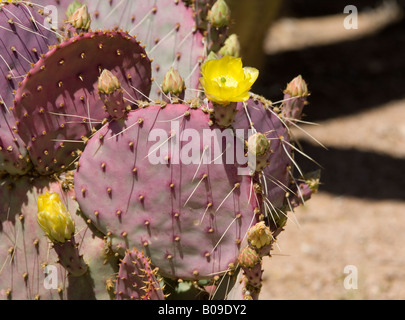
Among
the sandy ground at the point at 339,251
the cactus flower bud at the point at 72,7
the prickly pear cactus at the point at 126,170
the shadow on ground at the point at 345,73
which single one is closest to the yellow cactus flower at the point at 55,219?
the prickly pear cactus at the point at 126,170

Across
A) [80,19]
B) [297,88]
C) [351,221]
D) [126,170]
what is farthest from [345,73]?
[126,170]

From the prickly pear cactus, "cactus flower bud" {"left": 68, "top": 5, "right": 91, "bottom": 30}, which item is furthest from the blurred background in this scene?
"cactus flower bud" {"left": 68, "top": 5, "right": 91, "bottom": 30}

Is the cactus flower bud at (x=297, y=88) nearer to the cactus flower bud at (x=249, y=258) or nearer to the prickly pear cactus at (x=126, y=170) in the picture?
the prickly pear cactus at (x=126, y=170)

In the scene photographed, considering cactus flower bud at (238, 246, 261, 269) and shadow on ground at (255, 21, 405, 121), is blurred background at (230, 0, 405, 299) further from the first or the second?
cactus flower bud at (238, 246, 261, 269)

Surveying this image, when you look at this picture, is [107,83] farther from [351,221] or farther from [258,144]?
[351,221]

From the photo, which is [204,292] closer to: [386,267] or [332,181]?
[386,267]
